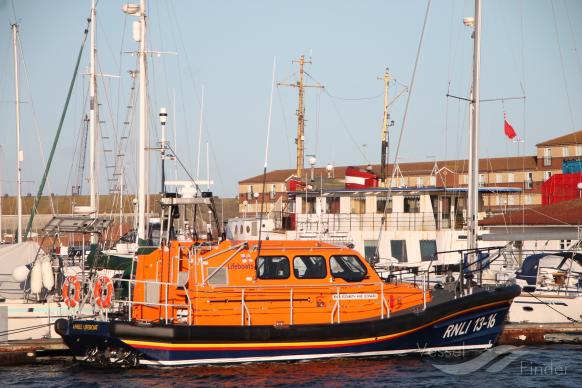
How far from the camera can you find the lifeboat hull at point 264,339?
15.5m

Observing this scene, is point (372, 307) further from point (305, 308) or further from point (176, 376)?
point (176, 376)

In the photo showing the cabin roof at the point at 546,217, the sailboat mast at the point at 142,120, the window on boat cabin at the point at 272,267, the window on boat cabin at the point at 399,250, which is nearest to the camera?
the window on boat cabin at the point at 272,267

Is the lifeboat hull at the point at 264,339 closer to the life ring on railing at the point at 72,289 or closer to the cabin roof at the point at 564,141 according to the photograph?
the life ring on railing at the point at 72,289

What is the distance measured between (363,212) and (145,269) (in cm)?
1422

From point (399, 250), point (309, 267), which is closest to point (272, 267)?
point (309, 267)

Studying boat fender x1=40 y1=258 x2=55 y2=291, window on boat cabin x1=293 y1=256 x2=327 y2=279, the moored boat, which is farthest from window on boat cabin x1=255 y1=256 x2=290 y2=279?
boat fender x1=40 y1=258 x2=55 y2=291

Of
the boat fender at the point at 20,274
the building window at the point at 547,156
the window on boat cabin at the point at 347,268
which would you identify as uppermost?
the building window at the point at 547,156

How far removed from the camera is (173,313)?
16.4 meters

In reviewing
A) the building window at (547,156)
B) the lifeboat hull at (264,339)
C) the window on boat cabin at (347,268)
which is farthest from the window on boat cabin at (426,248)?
the building window at (547,156)

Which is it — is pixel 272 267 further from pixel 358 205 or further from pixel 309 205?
pixel 309 205

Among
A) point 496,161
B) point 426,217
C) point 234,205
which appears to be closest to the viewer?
point 426,217

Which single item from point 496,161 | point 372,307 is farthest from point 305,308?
point 496,161

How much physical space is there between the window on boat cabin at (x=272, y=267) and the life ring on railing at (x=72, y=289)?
3498 mm

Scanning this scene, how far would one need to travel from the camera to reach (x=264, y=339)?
15.6 m
